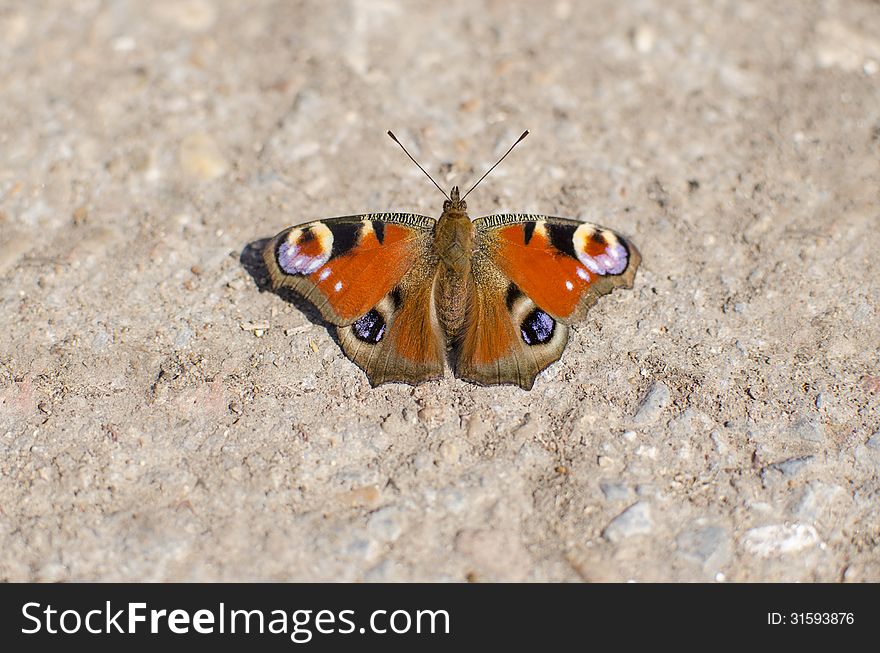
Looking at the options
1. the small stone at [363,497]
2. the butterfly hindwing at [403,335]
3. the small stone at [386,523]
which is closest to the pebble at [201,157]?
the butterfly hindwing at [403,335]

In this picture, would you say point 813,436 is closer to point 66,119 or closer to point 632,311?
point 632,311

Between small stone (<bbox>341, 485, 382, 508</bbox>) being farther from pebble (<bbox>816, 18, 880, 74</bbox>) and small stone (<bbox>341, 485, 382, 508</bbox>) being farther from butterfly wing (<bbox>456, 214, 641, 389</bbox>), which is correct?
pebble (<bbox>816, 18, 880, 74</bbox>)

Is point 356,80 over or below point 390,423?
over

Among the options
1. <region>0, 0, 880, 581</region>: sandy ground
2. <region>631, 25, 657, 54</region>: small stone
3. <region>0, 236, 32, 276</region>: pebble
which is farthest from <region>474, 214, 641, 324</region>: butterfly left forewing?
<region>0, 236, 32, 276</region>: pebble

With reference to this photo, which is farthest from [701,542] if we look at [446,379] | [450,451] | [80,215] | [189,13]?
[189,13]

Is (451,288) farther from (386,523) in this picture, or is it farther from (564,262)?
(386,523)

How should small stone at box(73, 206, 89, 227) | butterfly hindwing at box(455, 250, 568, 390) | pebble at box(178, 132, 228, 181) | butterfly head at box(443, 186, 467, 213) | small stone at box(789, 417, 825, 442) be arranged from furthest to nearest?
pebble at box(178, 132, 228, 181) → small stone at box(73, 206, 89, 227) → butterfly head at box(443, 186, 467, 213) → butterfly hindwing at box(455, 250, 568, 390) → small stone at box(789, 417, 825, 442)

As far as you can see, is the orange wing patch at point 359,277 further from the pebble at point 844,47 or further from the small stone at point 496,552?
the pebble at point 844,47
